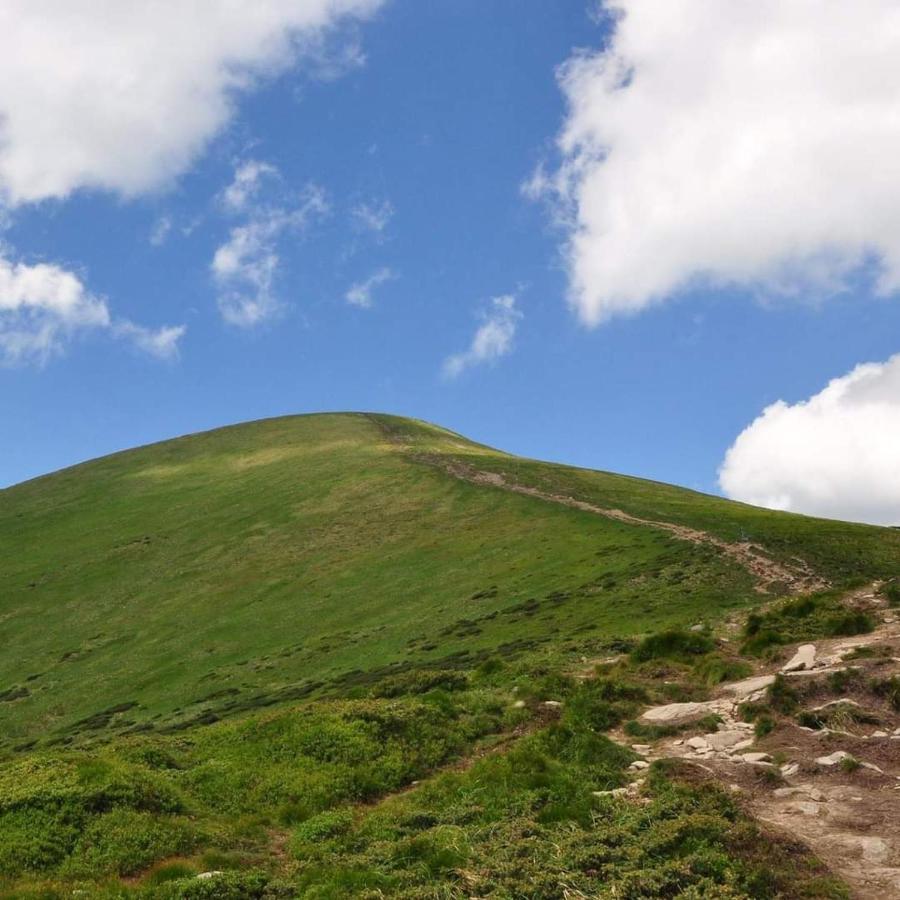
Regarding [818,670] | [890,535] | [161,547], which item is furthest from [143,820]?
[161,547]

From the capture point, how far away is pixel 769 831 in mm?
13336

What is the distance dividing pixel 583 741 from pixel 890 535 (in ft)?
154

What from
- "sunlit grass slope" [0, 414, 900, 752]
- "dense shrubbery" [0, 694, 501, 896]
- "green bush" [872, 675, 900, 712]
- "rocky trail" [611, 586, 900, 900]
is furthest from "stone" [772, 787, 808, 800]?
"sunlit grass slope" [0, 414, 900, 752]

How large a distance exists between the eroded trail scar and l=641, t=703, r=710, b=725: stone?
23424mm

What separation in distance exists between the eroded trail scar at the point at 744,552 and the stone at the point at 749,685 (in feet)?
65.5

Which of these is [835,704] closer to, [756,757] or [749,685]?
[749,685]

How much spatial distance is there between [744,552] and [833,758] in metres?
38.6

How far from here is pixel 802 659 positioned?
26.7 meters

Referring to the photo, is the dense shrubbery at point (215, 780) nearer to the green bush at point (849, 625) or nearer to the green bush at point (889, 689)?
the green bush at point (889, 689)

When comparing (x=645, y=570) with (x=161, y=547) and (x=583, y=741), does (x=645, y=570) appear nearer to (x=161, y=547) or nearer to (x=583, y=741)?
(x=583, y=741)

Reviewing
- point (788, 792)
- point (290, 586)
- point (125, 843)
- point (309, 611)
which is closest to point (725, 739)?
point (788, 792)

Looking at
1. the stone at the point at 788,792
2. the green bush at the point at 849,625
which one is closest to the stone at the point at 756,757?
the stone at the point at 788,792

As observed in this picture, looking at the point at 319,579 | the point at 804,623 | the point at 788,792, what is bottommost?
the point at 788,792

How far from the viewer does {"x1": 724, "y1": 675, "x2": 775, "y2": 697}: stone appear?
23578 mm
